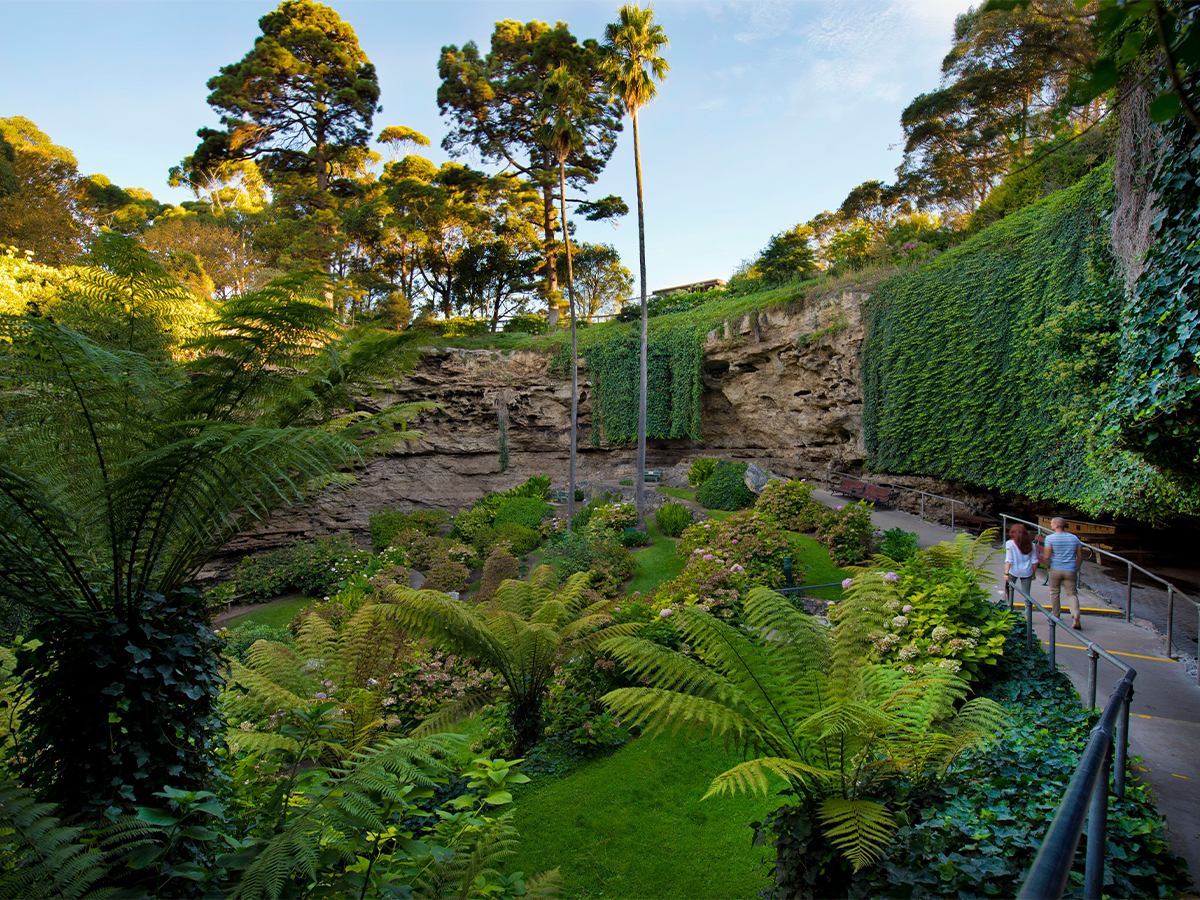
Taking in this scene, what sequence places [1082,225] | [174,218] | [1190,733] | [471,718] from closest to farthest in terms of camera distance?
[1190,733], [471,718], [1082,225], [174,218]

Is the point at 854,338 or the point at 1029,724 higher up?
the point at 854,338

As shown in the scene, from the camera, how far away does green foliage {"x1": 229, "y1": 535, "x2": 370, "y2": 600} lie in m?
12.8

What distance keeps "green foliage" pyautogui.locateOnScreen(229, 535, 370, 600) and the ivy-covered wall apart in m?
12.9

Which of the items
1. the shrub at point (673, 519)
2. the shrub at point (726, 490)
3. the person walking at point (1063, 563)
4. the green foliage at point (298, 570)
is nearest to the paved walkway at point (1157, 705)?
the person walking at point (1063, 563)

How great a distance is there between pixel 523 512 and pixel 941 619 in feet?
39.2

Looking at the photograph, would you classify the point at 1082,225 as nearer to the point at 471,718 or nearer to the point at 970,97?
the point at 471,718

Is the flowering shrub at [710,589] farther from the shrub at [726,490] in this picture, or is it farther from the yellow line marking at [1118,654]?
the shrub at [726,490]

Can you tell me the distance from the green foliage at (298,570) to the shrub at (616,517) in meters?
5.72

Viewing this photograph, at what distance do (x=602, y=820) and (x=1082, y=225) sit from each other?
11091 mm

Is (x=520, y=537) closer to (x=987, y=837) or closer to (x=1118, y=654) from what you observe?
(x=1118, y=654)

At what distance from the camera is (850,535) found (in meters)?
9.37

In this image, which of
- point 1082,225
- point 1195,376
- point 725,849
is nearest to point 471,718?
point 725,849

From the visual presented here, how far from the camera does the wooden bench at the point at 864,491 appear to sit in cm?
1244

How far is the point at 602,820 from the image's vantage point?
3.71m
